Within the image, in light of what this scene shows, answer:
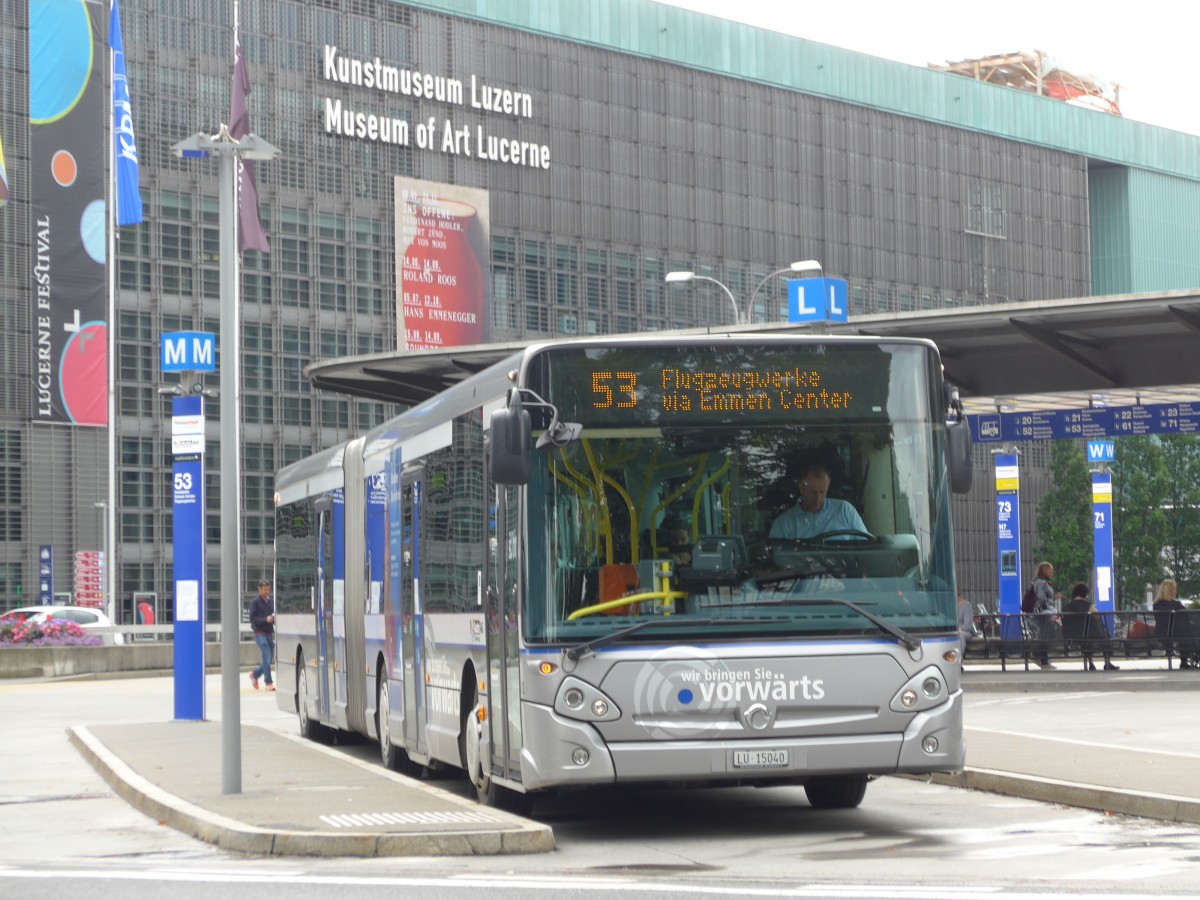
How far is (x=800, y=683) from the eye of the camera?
38.9 ft

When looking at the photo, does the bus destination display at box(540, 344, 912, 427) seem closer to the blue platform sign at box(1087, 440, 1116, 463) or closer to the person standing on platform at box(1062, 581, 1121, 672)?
the person standing on platform at box(1062, 581, 1121, 672)

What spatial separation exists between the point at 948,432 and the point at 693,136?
279 ft

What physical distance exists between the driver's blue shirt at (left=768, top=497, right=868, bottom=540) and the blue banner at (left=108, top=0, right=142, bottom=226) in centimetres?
5381

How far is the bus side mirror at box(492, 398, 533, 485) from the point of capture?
11.5 metres

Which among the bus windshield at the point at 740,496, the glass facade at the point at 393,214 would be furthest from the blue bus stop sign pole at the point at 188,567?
the glass facade at the point at 393,214

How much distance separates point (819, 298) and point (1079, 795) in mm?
15121

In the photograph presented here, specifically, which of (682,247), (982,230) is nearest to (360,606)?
(682,247)

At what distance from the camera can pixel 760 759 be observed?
11.8m

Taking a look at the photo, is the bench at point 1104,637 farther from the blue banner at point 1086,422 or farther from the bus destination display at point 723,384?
the bus destination display at point 723,384

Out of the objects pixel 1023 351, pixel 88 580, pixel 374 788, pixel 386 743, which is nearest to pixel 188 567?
pixel 386 743

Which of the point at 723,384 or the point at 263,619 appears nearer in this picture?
the point at 723,384

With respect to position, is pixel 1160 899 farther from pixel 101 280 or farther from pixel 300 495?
Result: pixel 101 280

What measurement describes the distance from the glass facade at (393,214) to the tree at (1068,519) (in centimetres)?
1469

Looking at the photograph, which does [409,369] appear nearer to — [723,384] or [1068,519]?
[723,384]
